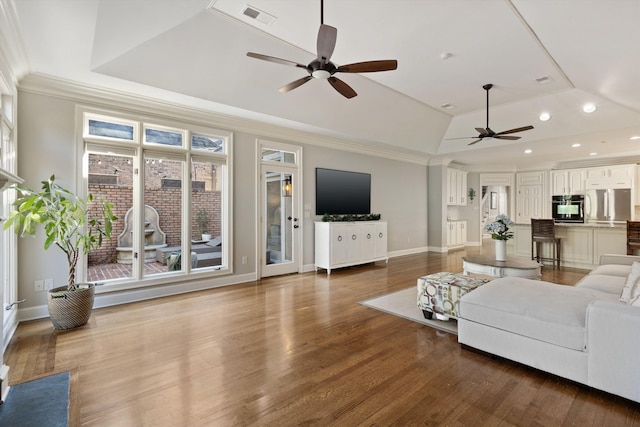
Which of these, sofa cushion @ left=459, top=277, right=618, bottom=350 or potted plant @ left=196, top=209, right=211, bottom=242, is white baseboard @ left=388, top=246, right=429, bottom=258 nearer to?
potted plant @ left=196, top=209, right=211, bottom=242

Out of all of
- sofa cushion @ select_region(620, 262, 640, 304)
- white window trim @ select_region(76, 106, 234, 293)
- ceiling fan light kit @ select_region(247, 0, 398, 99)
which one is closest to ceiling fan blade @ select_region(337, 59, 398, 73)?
ceiling fan light kit @ select_region(247, 0, 398, 99)

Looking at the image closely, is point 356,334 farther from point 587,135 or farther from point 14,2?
point 587,135

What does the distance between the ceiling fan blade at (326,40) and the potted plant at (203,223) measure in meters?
3.13

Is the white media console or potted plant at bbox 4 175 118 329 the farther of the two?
the white media console

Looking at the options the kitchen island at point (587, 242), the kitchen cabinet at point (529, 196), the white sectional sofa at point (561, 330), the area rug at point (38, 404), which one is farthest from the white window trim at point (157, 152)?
the kitchen cabinet at point (529, 196)

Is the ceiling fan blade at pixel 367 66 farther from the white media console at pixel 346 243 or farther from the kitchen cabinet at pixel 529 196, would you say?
the kitchen cabinet at pixel 529 196

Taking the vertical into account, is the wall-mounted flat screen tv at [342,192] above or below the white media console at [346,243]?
above

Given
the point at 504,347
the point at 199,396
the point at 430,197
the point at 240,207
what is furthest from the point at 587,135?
the point at 199,396

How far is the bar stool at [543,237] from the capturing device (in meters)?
6.13

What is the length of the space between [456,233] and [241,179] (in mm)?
7222

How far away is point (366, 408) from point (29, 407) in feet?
6.92

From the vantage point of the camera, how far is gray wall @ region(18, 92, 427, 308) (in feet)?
11.0

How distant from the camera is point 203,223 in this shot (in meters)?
4.75

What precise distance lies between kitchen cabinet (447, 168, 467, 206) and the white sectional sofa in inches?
249
